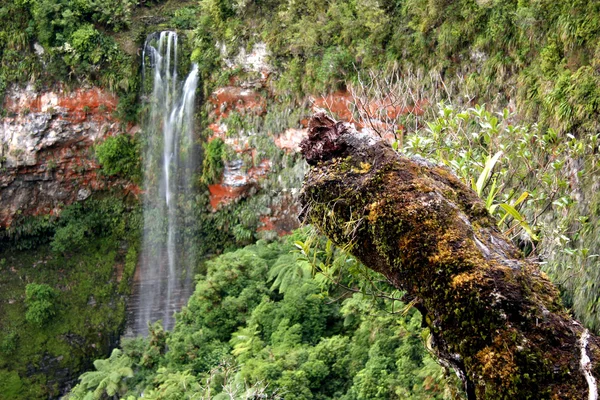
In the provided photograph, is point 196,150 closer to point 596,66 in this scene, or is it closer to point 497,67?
point 497,67

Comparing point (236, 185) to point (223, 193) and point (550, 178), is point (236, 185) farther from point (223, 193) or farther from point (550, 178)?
point (550, 178)

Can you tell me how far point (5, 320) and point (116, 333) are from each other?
2.66m

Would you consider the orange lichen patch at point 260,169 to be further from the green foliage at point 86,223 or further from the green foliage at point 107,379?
the green foliage at point 107,379

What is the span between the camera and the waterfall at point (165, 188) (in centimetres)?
1363

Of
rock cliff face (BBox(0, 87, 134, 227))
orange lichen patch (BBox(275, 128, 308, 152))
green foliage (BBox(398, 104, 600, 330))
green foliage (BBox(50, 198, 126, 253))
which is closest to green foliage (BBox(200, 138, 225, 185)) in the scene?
orange lichen patch (BBox(275, 128, 308, 152))

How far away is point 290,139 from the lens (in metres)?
12.3

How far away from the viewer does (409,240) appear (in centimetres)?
204

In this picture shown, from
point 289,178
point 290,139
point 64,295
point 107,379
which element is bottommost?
point 64,295

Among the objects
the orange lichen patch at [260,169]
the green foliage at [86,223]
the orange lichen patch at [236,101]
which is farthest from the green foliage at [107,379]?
the orange lichen patch at [236,101]

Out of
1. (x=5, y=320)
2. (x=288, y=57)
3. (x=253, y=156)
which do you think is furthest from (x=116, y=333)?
(x=288, y=57)

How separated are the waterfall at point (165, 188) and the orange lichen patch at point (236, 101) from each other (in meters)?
0.71

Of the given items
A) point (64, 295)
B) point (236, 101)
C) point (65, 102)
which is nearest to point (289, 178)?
point (236, 101)

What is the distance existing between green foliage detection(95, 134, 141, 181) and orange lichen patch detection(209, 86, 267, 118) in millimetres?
2445

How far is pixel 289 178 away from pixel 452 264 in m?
10.6
